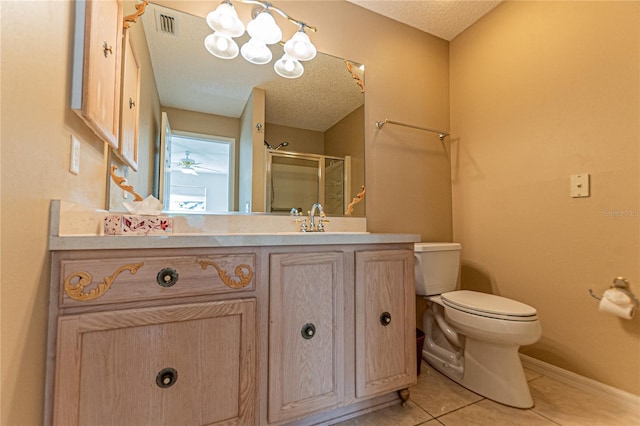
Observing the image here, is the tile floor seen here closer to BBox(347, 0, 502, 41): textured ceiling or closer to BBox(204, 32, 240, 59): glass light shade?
BBox(204, 32, 240, 59): glass light shade

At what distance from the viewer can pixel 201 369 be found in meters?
0.91

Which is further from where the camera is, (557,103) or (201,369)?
(557,103)

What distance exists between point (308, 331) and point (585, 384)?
1552 mm

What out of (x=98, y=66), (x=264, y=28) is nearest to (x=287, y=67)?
(x=264, y=28)

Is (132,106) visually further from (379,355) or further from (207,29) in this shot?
(379,355)

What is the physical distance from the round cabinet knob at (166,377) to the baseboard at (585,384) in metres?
1.97

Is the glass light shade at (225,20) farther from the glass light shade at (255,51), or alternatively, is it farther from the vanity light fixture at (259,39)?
the glass light shade at (255,51)

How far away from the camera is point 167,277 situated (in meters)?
0.88

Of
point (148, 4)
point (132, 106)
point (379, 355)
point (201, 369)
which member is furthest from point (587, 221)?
point (148, 4)

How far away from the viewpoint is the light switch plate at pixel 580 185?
1.50 m

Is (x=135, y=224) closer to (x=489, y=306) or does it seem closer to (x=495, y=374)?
(x=489, y=306)

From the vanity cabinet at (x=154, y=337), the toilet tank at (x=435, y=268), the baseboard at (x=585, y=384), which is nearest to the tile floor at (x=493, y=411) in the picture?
the baseboard at (x=585, y=384)

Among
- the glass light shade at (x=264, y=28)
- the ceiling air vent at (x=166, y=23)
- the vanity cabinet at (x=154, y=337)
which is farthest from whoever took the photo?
the glass light shade at (x=264, y=28)

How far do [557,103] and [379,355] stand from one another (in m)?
1.76
